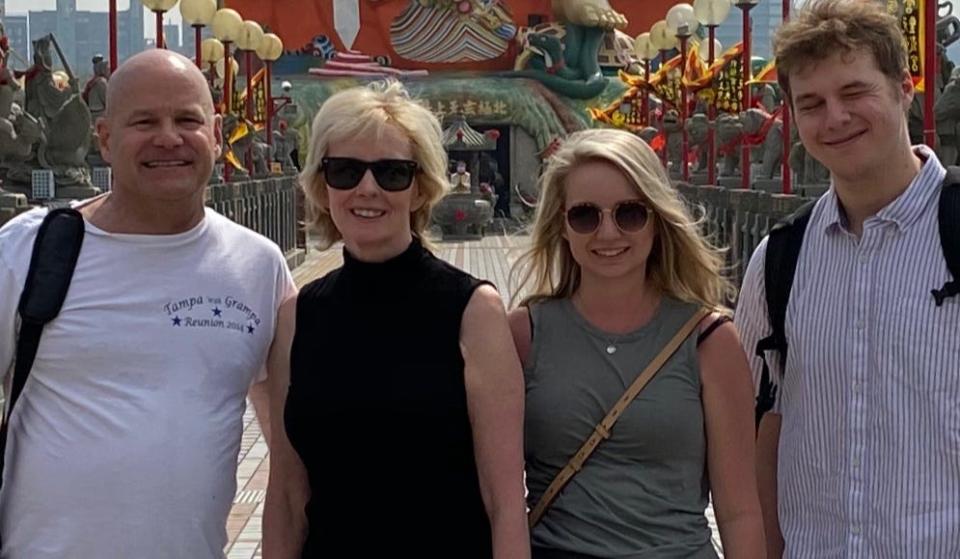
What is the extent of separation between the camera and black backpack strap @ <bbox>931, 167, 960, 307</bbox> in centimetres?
230

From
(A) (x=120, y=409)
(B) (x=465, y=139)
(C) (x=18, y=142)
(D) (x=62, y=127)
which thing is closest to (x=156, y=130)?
(A) (x=120, y=409)

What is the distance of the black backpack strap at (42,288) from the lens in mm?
2516

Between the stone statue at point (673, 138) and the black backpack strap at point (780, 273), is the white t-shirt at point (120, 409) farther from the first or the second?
the stone statue at point (673, 138)

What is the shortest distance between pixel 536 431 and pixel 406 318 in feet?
1.01

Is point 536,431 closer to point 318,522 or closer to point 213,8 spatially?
point 318,522

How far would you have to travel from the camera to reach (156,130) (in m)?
2.62

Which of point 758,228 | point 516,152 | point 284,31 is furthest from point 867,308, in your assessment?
point 284,31

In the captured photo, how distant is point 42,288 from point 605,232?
1.02 meters

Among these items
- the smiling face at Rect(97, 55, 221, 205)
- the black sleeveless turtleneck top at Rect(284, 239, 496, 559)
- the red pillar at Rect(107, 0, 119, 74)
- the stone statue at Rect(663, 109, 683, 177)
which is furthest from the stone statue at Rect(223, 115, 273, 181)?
the black sleeveless turtleneck top at Rect(284, 239, 496, 559)

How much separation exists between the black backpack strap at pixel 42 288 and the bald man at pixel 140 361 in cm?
2

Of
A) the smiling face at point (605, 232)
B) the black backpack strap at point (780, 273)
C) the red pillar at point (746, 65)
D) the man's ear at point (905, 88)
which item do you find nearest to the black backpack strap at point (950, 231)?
the man's ear at point (905, 88)

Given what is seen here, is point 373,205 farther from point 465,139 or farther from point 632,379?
point 465,139

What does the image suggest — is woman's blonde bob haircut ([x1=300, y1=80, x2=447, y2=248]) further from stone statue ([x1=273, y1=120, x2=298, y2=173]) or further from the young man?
stone statue ([x1=273, y1=120, x2=298, y2=173])

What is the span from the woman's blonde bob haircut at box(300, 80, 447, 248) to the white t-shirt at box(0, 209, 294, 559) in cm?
33
